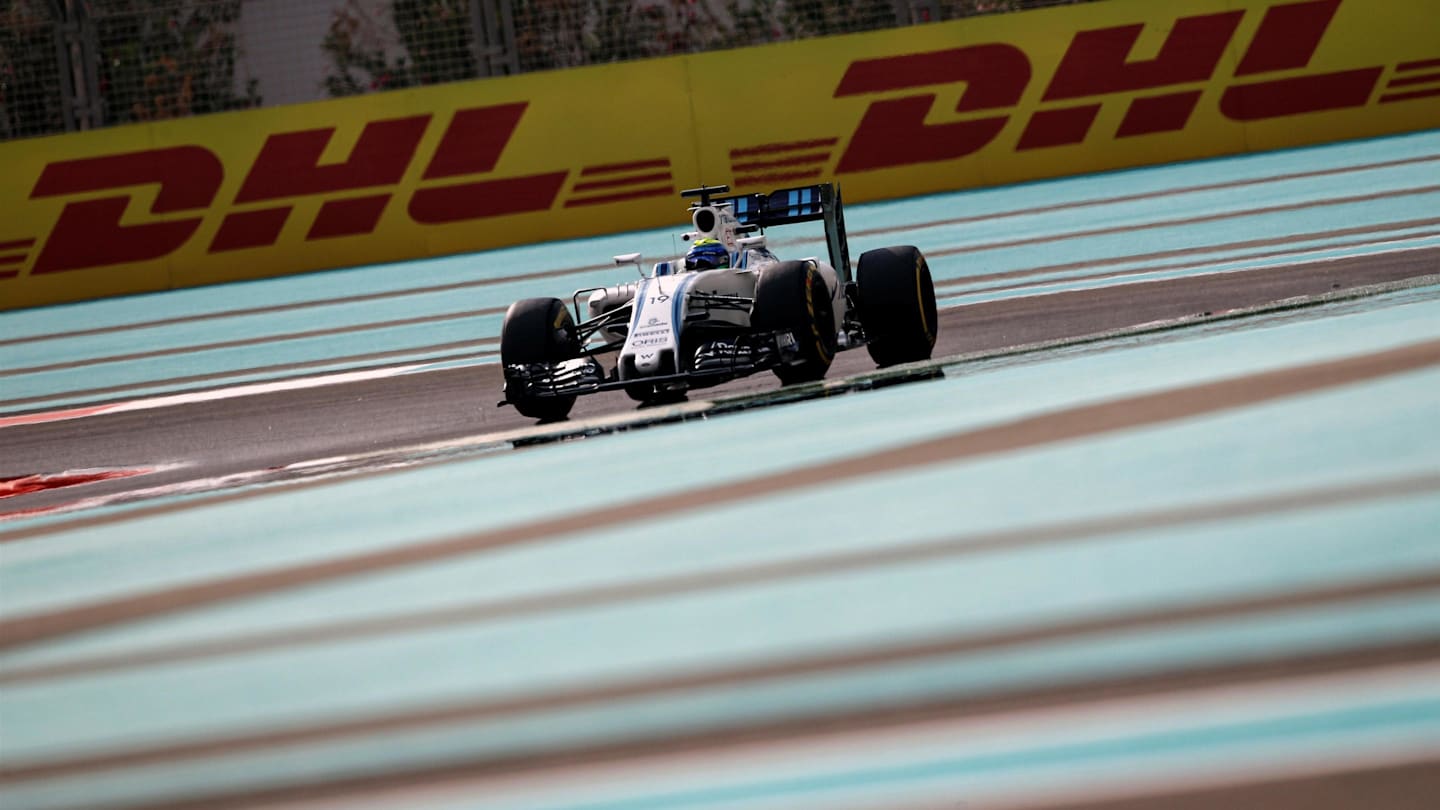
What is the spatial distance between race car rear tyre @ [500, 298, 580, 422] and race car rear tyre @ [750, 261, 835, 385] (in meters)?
0.94

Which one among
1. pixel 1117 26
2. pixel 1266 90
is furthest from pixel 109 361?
pixel 1266 90

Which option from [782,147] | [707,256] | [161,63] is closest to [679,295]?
[707,256]

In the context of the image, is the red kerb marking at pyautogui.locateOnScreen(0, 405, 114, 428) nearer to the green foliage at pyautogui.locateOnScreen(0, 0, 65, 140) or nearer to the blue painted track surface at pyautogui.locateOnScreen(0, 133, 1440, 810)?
the blue painted track surface at pyautogui.locateOnScreen(0, 133, 1440, 810)

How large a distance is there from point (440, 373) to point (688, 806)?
881 centimetres

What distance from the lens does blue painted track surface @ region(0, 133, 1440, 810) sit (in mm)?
2432

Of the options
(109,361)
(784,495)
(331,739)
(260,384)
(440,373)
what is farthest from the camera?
(109,361)

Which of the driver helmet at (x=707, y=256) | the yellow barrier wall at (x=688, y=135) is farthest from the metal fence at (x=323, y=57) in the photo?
the driver helmet at (x=707, y=256)

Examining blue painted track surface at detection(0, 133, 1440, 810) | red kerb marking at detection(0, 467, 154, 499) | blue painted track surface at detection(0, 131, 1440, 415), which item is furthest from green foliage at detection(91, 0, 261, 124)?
blue painted track surface at detection(0, 133, 1440, 810)

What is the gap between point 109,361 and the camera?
14273 mm

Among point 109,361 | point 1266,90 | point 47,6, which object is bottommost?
point 109,361

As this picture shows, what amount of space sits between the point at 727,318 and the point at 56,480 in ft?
10.6

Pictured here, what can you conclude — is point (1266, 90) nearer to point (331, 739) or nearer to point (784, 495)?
point (784, 495)

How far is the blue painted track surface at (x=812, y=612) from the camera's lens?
7.98ft

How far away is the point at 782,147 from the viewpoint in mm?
18234
